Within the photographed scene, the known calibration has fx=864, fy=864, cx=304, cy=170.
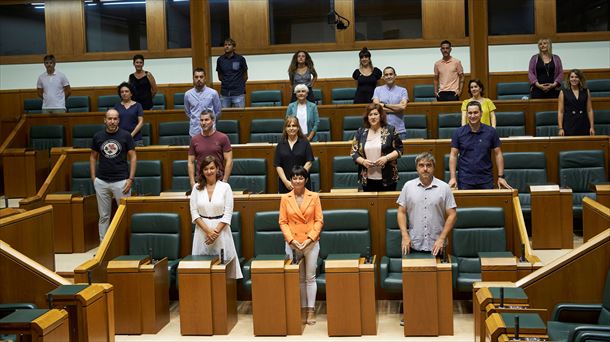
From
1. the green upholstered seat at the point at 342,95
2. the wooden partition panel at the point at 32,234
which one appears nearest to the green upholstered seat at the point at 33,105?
the green upholstered seat at the point at 342,95

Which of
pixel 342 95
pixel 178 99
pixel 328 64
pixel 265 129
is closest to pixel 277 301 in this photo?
pixel 265 129

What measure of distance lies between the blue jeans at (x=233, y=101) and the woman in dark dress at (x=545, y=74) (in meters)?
3.56

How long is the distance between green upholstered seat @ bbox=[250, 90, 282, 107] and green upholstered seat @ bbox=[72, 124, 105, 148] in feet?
8.66

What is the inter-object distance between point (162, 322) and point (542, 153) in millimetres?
4161

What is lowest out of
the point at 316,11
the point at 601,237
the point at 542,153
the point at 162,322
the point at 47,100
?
the point at 162,322

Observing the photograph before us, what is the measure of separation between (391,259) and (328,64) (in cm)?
698

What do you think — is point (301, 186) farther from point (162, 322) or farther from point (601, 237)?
point (601, 237)

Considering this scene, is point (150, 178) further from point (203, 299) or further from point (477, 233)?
point (477, 233)

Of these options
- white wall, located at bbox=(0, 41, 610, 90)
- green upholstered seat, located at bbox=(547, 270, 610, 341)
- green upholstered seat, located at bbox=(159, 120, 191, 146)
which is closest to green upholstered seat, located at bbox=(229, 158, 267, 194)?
green upholstered seat, located at bbox=(159, 120, 191, 146)

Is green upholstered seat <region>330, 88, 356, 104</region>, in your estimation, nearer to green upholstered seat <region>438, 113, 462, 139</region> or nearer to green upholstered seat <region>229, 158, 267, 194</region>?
green upholstered seat <region>438, 113, 462, 139</region>

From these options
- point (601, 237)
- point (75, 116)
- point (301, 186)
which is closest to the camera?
point (601, 237)

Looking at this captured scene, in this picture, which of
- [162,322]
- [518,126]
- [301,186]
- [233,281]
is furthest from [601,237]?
[518,126]

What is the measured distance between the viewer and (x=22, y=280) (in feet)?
20.7

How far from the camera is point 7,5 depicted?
14742mm
